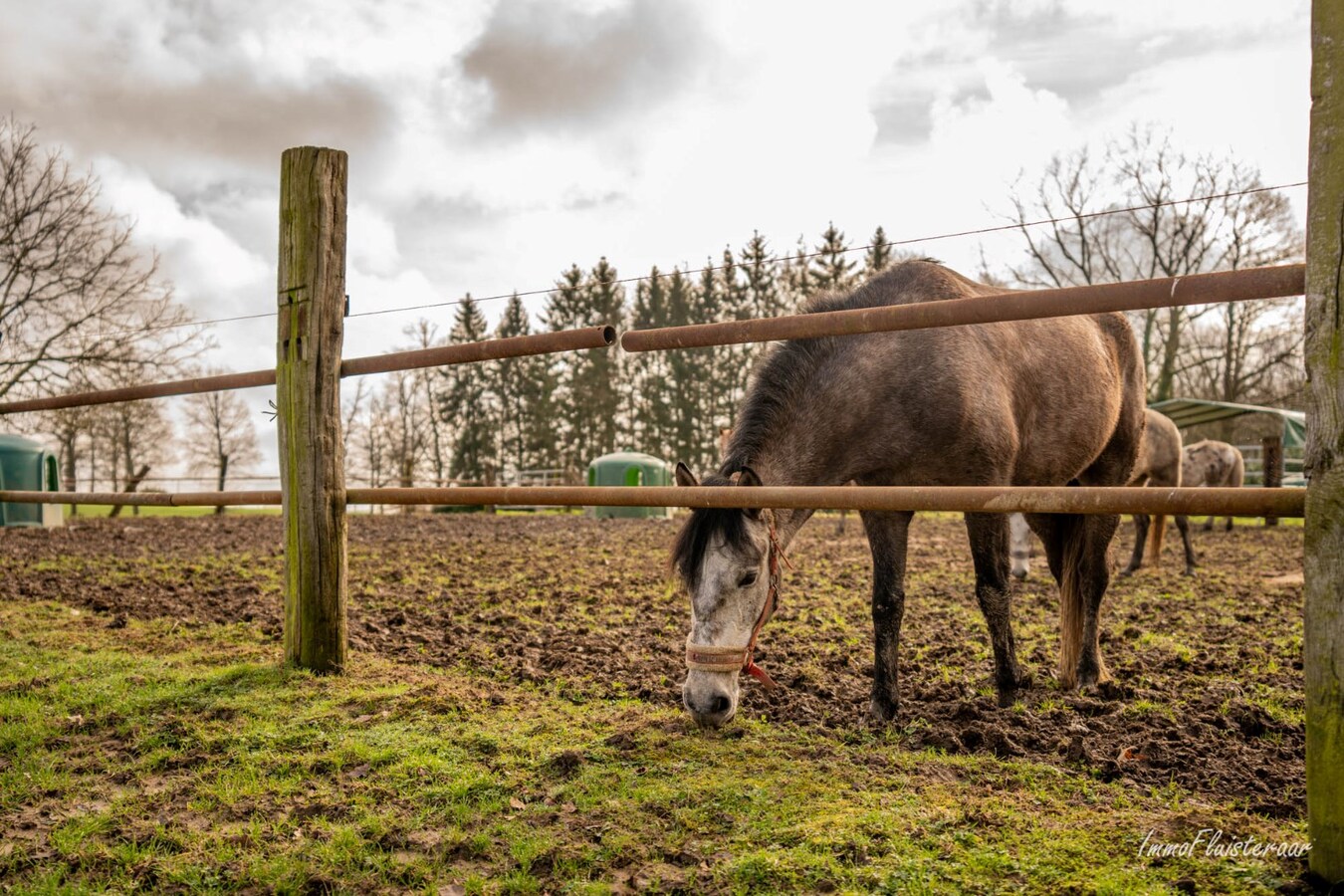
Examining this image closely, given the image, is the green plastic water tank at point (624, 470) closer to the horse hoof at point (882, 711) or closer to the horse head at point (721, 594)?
the horse hoof at point (882, 711)

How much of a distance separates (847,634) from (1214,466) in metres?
13.7

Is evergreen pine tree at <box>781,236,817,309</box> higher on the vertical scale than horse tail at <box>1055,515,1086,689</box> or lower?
higher

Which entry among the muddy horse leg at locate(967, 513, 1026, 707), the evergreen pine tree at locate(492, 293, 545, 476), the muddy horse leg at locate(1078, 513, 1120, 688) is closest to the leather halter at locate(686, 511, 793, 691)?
the muddy horse leg at locate(967, 513, 1026, 707)

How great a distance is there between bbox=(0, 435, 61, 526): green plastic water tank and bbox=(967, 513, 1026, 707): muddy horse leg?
17482 millimetres

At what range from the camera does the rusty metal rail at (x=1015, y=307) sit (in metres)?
2.32

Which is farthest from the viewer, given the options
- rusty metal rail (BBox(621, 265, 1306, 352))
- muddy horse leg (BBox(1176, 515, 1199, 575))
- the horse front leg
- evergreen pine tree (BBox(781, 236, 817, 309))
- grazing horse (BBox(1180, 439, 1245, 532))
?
evergreen pine tree (BBox(781, 236, 817, 309))

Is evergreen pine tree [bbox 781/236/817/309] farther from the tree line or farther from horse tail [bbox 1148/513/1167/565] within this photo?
horse tail [bbox 1148/513/1167/565]

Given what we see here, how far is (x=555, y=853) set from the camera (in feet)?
7.60

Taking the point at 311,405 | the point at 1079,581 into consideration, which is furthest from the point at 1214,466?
the point at 311,405

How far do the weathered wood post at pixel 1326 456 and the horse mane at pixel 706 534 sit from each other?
187cm

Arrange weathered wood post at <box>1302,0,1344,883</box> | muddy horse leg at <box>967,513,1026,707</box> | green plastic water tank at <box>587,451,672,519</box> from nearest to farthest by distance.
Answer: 1. weathered wood post at <box>1302,0,1344,883</box>
2. muddy horse leg at <box>967,513,1026,707</box>
3. green plastic water tank at <box>587,451,672,519</box>

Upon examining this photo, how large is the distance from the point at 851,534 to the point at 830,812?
→ 1269 cm

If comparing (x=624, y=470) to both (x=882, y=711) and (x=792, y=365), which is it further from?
(x=882, y=711)

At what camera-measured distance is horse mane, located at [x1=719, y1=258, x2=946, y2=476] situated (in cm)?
372
